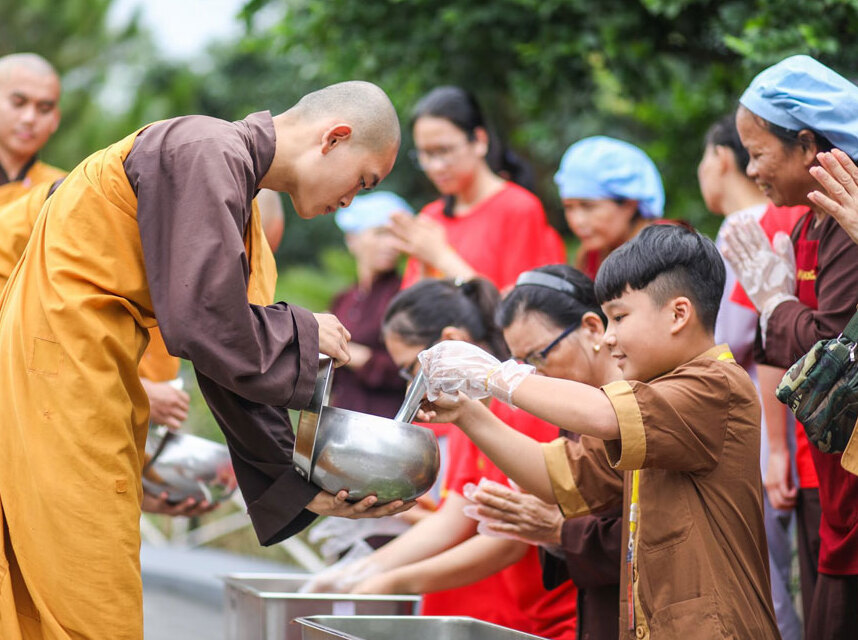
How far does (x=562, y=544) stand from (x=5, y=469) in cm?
148

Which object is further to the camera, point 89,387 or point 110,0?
point 110,0

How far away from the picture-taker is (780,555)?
163 inches

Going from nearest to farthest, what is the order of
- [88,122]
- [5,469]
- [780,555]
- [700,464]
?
1. [700,464]
2. [5,469]
3. [780,555]
4. [88,122]

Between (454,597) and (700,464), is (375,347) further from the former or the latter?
(700,464)

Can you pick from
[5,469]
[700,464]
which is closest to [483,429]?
[700,464]

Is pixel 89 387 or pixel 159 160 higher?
pixel 159 160

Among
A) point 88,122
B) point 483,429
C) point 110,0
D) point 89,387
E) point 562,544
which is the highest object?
point 89,387

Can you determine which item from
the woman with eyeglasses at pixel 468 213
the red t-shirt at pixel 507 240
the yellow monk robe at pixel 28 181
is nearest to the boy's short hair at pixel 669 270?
the woman with eyeglasses at pixel 468 213

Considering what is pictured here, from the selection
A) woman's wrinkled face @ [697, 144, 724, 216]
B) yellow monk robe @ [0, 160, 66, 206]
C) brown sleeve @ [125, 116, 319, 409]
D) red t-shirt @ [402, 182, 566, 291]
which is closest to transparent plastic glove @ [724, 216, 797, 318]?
woman's wrinkled face @ [697, 144, 724, 216]

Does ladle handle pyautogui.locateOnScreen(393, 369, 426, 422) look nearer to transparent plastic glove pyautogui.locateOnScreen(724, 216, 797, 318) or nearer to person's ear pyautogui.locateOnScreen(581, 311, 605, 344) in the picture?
person's ear pyautogui.locateOnScreen(581, 311, 605, 344)

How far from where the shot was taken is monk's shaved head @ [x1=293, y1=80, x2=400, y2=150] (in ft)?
10.0

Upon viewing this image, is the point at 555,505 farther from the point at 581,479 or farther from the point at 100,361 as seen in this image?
the point at 100,361

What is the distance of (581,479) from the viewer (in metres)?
3.12

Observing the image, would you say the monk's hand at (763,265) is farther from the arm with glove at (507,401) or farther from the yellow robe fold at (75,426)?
the yellow robe fold at (75,426)
